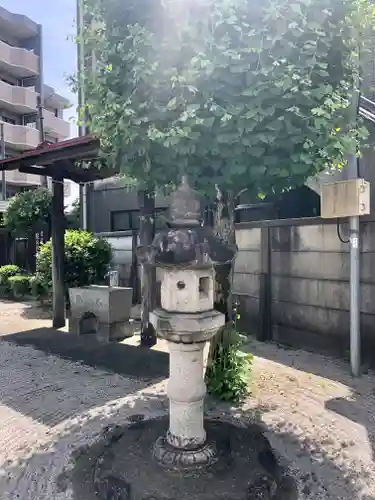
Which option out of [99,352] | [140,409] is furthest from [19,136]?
[140,409]

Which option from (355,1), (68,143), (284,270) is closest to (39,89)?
(68,143)

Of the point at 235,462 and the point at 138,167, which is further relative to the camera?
the point at 138,167

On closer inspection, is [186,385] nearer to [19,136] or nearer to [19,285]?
[19,285]

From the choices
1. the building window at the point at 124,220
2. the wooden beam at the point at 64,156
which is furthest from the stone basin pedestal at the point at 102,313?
the building window at the point at 124,220

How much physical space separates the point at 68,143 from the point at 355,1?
4500 mm

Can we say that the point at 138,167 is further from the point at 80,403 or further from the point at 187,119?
the point at 80,403

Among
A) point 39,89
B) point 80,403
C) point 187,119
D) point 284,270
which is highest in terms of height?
point 39,89

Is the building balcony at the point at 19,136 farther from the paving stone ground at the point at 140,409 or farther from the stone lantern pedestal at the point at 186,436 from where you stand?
the stone lantern pedestal at the point at 186,436

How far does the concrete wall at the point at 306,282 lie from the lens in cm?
560

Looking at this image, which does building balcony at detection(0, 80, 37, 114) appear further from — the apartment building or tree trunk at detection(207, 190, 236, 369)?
tree trunk at detection(207, 190, 236, 369)

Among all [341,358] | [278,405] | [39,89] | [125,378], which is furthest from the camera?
[39,89]

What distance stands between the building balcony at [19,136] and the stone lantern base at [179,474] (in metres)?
26.0

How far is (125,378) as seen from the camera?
5270 millimetres

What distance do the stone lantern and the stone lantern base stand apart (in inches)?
5.2
